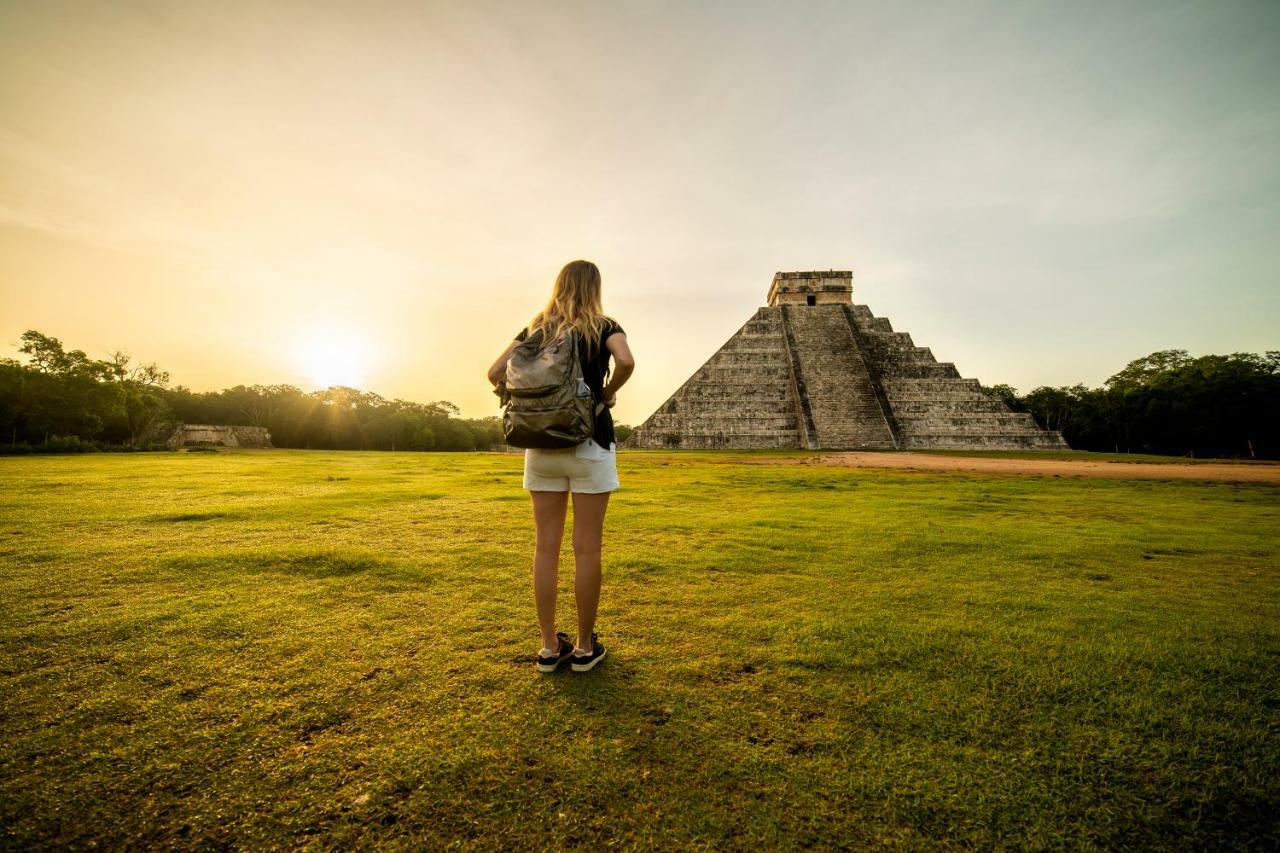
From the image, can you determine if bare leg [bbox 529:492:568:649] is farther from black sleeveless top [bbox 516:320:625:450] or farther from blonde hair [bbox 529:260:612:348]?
blonde hair [bbox 529:260:612:348]

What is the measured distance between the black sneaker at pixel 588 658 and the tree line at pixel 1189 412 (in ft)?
165

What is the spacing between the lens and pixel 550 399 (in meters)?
2.46

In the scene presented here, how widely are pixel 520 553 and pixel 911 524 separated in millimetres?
4525

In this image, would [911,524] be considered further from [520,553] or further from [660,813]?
[660,813]

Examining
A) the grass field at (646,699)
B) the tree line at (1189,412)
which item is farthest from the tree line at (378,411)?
the grass field at (646,699)

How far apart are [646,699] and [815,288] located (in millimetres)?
42513

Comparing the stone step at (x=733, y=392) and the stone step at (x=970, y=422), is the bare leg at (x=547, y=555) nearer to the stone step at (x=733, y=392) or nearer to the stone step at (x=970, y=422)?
the stone step at (x=733, y=392)

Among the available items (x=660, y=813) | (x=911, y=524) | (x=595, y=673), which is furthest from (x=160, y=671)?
(x=911, y=524)

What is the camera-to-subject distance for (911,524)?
19.6 ft

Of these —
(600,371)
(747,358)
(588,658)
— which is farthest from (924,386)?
(588,658)

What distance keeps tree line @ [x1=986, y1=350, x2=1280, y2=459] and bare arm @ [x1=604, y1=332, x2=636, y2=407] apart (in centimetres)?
4996

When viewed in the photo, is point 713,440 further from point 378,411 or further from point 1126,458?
point 378,411

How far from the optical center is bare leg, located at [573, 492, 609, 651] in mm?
2479

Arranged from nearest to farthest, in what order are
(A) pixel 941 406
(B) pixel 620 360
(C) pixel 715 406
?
(B) pixel 620 360 < (A) pixel 941 406 < (C) pixel 715 406
